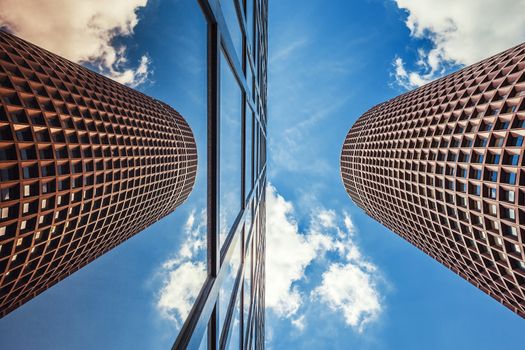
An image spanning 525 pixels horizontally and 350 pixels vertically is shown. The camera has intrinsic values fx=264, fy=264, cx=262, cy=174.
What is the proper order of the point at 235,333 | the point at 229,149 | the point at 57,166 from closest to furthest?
the point at 229,149 → the point at 235,333 → the point at 57,166

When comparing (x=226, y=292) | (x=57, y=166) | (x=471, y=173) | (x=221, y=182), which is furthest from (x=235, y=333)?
(x=471, y=173)

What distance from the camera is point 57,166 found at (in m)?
24.0

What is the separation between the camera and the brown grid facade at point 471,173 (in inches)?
1020

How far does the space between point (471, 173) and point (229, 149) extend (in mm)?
30301

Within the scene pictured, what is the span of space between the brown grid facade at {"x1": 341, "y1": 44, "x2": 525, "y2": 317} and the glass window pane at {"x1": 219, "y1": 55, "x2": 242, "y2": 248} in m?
25.2

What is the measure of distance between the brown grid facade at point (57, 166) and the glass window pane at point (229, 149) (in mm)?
2314

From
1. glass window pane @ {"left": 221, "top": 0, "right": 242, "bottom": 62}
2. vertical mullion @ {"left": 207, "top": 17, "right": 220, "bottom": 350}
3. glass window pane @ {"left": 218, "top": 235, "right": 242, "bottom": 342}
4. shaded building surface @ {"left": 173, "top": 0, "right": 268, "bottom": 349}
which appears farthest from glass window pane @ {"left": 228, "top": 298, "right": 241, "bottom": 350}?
glass window pane @ {"left": 221, "top": 0, "right": 242, "bottom": 62}

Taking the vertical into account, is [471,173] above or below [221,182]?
below

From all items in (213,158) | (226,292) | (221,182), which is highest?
(213,158)

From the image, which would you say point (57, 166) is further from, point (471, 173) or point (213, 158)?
point (471, 173)

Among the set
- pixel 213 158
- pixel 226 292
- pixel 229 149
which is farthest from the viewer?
pixel 229 149

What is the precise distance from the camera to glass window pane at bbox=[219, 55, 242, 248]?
14.4m

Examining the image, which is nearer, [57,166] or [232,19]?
[232,19]

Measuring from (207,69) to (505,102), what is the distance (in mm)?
31726
